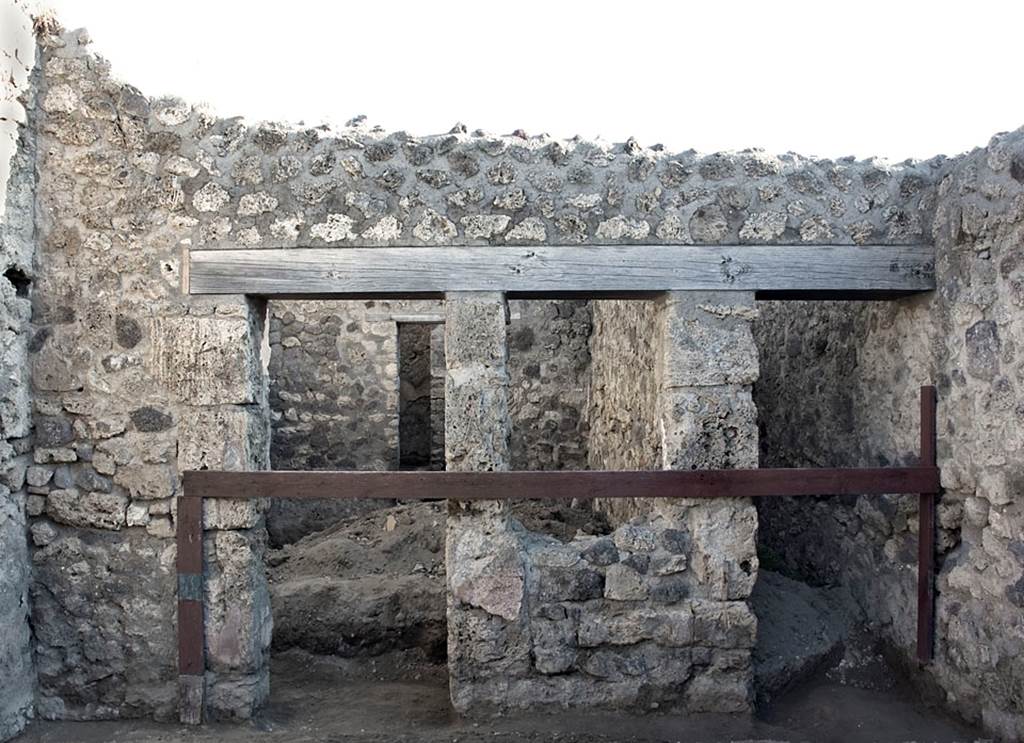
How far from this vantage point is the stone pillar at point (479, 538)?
12.3 ft

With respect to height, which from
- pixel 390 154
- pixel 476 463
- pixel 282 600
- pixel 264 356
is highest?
pixel 390 154

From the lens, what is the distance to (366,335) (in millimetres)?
7590

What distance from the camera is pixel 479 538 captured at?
376 cm

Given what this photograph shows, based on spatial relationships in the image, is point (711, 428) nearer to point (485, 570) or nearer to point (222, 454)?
point (485, 570)

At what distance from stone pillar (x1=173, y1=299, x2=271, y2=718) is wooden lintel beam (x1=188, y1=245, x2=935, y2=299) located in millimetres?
214

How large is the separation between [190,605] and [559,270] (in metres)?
2.31

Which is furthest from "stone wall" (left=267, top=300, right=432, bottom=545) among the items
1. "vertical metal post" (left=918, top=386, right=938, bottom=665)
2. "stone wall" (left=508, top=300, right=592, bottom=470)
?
"vertical metal post" (left=918, top=386, right=938, bottom=665)

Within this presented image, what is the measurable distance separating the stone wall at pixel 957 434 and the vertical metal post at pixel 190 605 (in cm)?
348

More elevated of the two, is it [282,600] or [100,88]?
[100,88]

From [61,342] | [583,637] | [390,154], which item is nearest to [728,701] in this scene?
[583,637]

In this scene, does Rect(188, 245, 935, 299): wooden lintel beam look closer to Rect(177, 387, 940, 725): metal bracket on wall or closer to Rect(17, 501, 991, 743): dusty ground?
Rect(177, 387, 940, 725): metal bracket on wall

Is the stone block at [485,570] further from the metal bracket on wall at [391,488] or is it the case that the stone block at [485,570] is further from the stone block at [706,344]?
the stone block at [706,344]

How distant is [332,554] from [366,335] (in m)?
2.57

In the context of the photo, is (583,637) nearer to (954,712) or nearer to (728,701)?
(728,701)
